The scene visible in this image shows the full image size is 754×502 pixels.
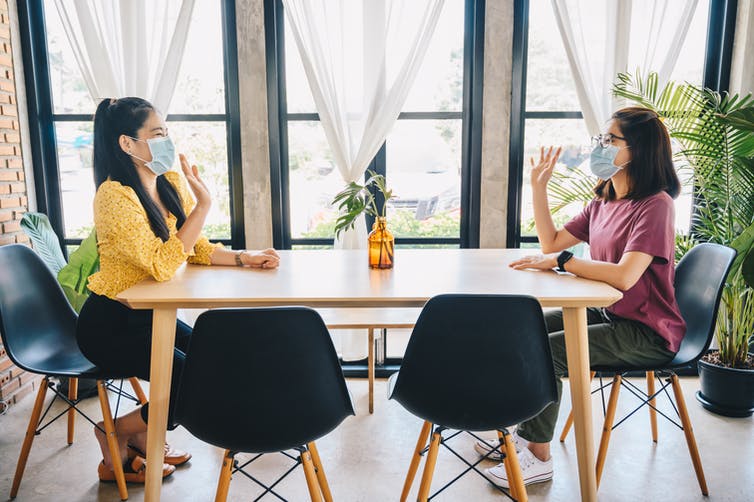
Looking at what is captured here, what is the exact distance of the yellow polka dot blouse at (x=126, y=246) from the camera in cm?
178

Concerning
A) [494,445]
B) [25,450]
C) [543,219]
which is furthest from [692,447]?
[25,450]

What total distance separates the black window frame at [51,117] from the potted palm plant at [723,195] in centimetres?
211

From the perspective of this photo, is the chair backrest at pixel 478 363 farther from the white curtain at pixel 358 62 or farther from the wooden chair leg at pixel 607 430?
the white curtain at pixel 358 62

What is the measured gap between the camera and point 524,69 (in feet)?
10.2

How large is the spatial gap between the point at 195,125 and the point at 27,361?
1670 millimetres

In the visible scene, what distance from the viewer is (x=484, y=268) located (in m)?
2.02

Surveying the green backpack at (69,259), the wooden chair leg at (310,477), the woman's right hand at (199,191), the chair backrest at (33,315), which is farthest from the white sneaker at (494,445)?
the green backpack at (69,259)

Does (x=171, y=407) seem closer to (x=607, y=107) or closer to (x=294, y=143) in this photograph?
(x=294, y=143)

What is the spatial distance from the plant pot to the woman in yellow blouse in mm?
2251

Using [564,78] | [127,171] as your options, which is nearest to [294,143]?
[127,171]

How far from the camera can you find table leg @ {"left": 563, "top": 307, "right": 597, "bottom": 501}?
171cm

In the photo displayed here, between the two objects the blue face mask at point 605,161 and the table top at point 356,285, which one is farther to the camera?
the blue face mask at point 605,161

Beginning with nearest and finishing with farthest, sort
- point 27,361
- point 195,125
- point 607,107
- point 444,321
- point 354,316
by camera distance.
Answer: point 444,321, point 27,361, point 354,316, point 607,107, point 195,125

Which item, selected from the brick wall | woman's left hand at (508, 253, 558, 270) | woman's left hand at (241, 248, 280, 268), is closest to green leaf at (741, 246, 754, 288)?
woman's left hand at (508, 253, 558, 270)
